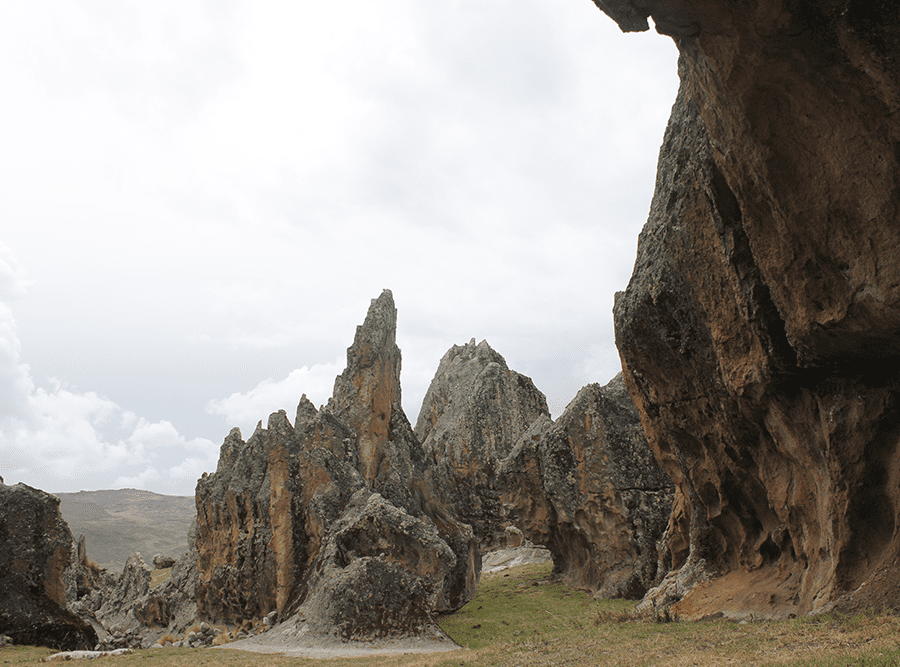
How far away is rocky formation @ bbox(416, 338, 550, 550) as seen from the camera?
66.8 meters

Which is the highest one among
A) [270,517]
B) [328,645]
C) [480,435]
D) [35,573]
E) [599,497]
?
[480,435]

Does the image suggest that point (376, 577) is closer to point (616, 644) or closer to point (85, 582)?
point (616, 644)

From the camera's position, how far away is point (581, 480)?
39.1 metres

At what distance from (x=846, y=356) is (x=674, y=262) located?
6.22 metres

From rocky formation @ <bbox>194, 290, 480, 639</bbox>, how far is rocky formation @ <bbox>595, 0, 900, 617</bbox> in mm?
13145

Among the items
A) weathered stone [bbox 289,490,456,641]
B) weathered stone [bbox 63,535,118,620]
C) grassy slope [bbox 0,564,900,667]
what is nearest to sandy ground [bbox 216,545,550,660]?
weathered stone [bbox 289,490,456,641]

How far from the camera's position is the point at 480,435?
232 ft

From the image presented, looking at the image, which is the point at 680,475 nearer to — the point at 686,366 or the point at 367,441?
the point at 686,366

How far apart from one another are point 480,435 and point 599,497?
33391mm

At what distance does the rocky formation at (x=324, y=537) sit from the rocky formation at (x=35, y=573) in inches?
374

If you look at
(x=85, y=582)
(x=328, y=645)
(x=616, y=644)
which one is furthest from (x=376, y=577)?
(x=85, y=582)

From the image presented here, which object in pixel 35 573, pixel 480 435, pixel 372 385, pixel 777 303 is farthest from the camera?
pixel 480 435

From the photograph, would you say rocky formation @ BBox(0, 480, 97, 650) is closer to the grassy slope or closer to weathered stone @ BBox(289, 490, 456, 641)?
the grassy slope

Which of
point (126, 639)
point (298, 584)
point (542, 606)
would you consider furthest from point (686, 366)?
point (126, 639)
